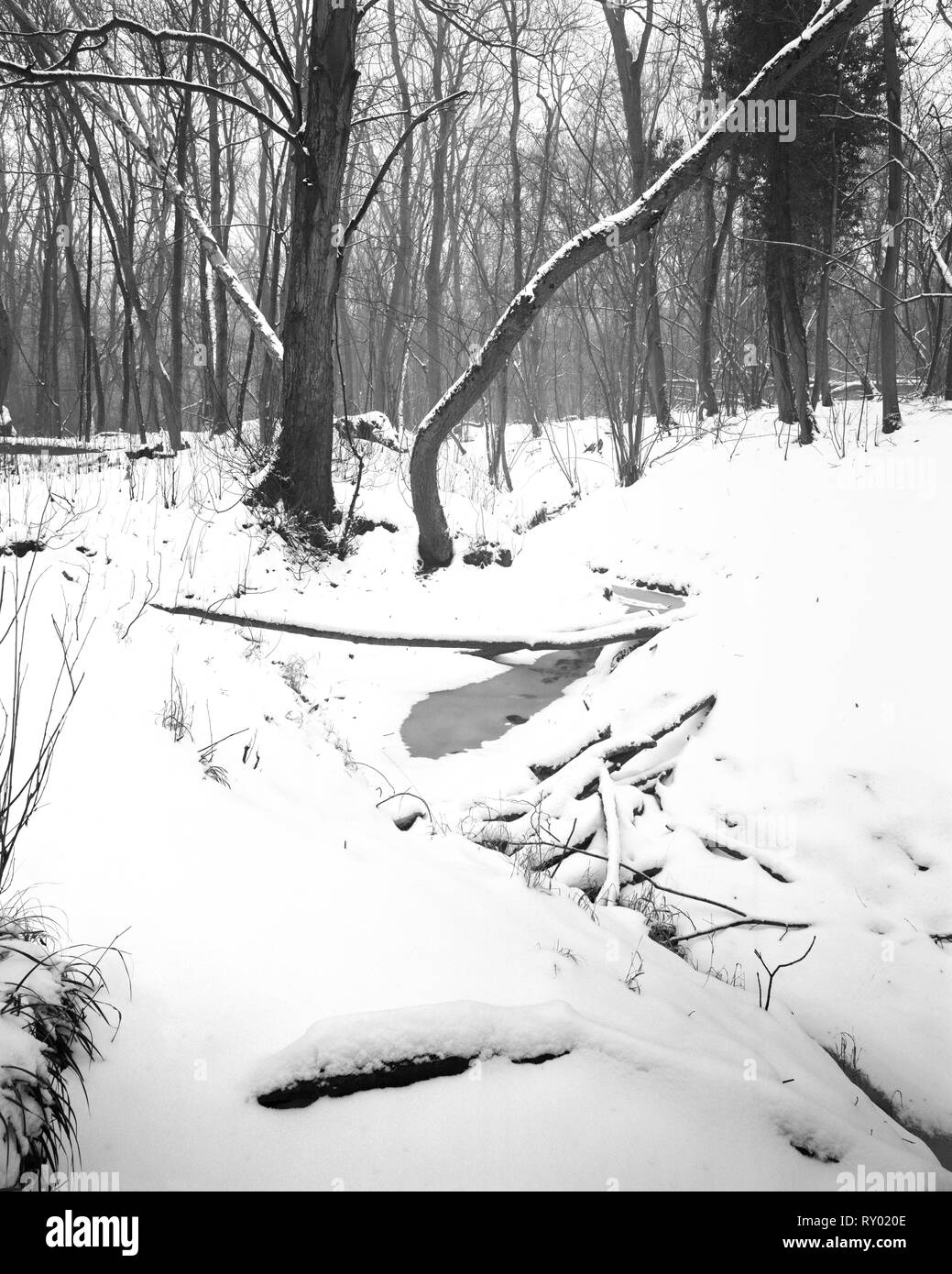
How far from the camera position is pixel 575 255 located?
23.3ft

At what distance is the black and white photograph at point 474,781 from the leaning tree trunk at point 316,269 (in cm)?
4

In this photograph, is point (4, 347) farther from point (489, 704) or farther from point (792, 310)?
point (792, 310)

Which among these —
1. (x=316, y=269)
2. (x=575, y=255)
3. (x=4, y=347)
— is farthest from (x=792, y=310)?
(x=4, y=347)

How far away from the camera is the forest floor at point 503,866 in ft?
4.84

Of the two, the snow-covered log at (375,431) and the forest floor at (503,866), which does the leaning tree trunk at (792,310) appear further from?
the snow-covered log at (375,431)

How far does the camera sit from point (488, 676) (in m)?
7.25

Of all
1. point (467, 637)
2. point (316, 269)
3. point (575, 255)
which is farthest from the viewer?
point (316, 269)

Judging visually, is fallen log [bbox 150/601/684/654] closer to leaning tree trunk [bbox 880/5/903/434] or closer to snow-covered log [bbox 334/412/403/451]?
leaning tree trunk [bbox 880/5/903/434]

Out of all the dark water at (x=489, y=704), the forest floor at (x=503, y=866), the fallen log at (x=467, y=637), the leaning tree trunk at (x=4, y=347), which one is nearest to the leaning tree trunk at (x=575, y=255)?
the forest floor at (x=503, y=866)

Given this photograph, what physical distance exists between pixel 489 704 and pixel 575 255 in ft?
14.6

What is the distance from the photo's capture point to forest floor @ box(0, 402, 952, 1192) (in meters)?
1.47

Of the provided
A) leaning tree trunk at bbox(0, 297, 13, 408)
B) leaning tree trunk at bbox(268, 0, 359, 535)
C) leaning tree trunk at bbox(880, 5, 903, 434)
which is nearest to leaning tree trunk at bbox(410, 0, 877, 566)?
leaning tree trunk at bbox(880, 5, 903, 434)

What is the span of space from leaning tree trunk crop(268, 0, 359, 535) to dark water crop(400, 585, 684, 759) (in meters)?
2.96
